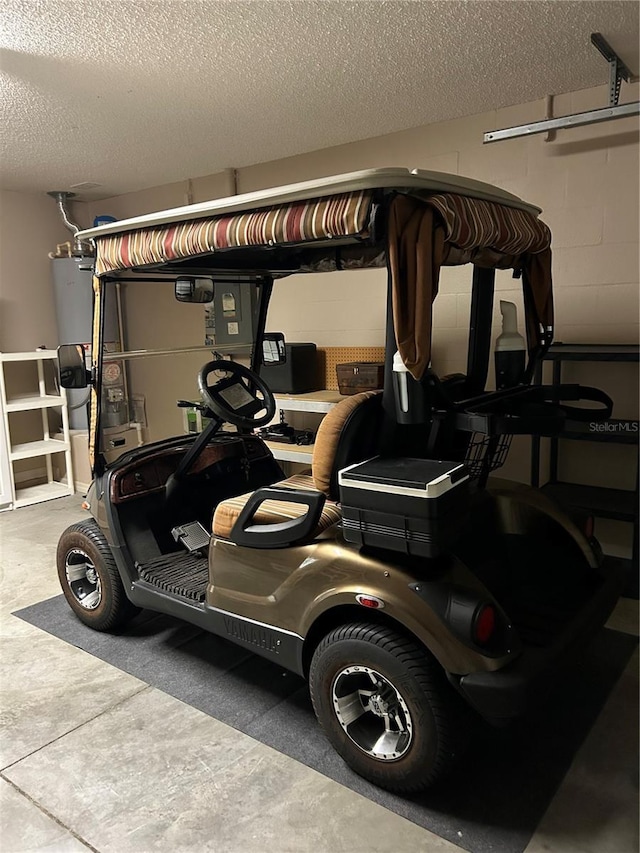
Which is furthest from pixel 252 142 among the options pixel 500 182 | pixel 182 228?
→ pixel 182 228

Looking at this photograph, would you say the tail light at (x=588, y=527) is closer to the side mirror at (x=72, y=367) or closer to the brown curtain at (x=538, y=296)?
the brown curtain at (x=538, y=296)

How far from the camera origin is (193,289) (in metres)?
2.94

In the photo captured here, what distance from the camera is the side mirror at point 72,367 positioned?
2.69 meters

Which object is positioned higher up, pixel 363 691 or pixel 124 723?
pixel 363 691

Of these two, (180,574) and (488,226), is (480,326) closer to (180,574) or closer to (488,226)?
(488,226)

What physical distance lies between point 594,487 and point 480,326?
5.20ft

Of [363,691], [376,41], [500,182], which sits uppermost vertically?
[376,41]

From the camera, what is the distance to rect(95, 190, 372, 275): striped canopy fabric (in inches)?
75.0

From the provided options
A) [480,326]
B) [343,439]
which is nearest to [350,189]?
[343,439]

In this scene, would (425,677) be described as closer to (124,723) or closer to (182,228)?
(124,723)

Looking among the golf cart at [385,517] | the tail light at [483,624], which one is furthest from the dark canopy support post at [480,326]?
the tail light at [483,624]

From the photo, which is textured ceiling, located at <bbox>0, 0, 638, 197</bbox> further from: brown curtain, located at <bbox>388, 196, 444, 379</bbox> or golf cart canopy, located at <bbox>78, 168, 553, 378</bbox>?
brown curtain, located at <bbox>388, 196, 444, 379</bbox>

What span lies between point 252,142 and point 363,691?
3.71 m

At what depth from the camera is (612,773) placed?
213cm
